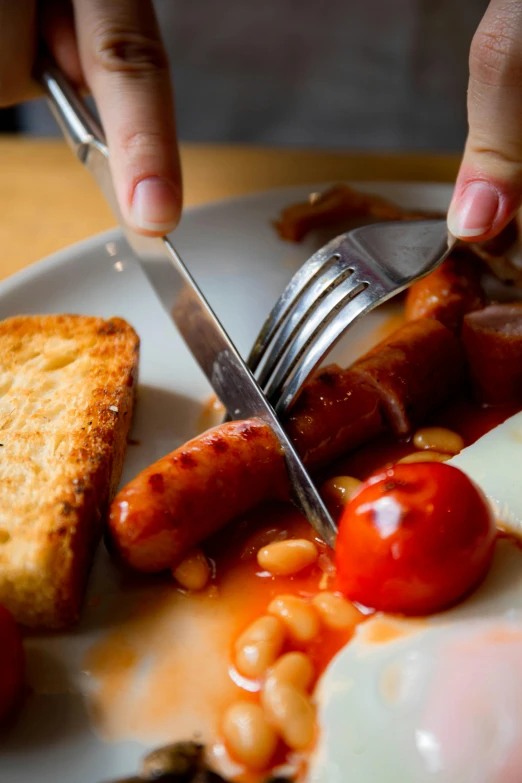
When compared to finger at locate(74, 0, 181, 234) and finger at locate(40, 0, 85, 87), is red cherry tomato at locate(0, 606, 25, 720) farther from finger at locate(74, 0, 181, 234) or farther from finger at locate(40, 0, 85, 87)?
finger at locate(40, 0, 85, 87)

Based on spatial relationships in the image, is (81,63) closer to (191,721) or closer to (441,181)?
(441,181)

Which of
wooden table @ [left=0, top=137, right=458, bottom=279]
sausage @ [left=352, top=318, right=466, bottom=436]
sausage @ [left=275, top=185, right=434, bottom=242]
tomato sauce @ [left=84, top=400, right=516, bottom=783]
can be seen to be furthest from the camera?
wooden table @ [left=0, top=137, right=458, bottom=279]

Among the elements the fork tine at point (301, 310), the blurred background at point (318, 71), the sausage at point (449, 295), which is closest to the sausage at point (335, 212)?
the sausage at point (449, 295)

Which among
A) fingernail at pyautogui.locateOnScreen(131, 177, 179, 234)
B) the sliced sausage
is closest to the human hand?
fingernail at pyautogui.locateOnScreen(131, 177, 179, 234)

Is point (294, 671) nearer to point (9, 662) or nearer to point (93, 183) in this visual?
point (9, 662)

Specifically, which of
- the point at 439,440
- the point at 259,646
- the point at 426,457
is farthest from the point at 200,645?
the point at 439,440
